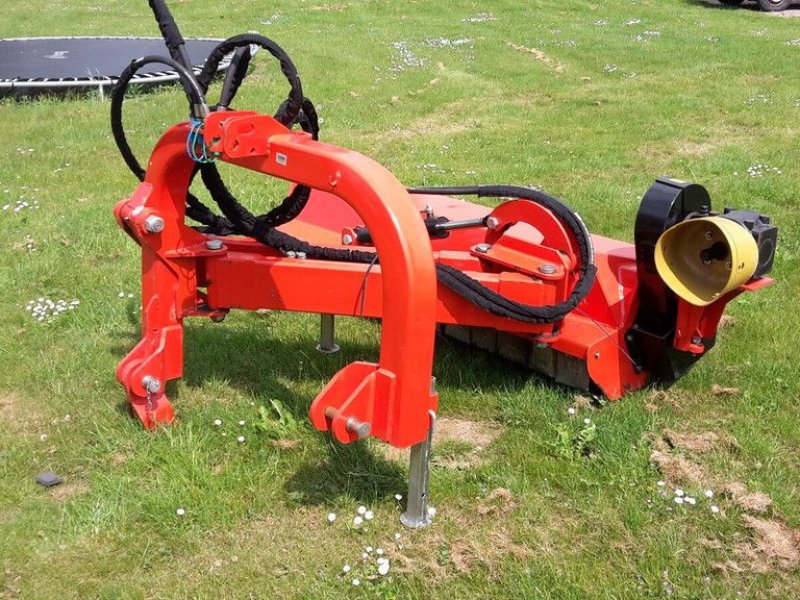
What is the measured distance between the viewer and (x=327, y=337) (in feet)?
13.3

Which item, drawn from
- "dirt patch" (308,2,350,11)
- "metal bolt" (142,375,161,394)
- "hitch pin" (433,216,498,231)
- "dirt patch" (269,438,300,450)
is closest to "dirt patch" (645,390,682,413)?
"hitch pin" (433,216,498,231)

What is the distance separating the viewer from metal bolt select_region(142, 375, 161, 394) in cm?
318

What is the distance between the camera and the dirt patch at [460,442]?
10.6 ft

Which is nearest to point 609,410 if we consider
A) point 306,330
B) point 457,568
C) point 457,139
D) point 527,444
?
point 527,444

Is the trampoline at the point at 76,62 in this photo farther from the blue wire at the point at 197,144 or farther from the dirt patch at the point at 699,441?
the dirt patch at the point at 699,441

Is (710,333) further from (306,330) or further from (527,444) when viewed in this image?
(306,330)

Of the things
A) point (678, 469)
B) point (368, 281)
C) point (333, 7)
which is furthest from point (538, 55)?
point (678, 469)

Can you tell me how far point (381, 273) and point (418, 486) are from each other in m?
0.71

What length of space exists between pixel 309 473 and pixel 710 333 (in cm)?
165

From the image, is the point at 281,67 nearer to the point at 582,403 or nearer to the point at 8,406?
the point at 582,403

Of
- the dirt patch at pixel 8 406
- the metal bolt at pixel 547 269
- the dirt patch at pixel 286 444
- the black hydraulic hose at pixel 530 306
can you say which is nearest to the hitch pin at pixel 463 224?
the black hydraulic hose at pixel 530 306

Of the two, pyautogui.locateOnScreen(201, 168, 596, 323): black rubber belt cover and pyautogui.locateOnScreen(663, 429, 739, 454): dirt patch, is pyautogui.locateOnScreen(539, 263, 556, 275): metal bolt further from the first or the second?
pyautogui.locateOnScreen(663, 429, 739, 454): dirt patch

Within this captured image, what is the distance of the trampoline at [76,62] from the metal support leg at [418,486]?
27.5 ft

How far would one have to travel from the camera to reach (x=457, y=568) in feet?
8.68
